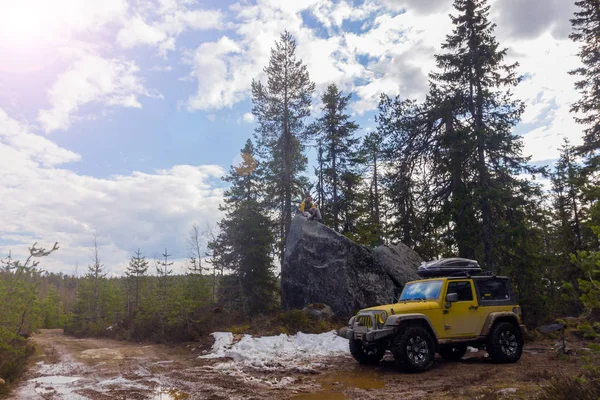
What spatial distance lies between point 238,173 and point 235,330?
62.5 ft

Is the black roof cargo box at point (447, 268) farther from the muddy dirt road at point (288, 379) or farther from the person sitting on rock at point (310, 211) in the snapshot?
the person sitting on rock at point (310, 211)

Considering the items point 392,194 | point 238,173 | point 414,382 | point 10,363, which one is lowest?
point 414,382

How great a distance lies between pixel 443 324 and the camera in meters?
9.86

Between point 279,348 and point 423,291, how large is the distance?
5.11 metres

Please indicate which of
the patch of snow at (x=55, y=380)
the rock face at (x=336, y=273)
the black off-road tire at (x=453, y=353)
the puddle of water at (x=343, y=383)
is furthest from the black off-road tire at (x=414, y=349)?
the patch of snow at (x=55, y=380)

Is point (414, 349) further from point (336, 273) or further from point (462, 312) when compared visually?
point (336, 273)

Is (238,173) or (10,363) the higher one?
(238,173)

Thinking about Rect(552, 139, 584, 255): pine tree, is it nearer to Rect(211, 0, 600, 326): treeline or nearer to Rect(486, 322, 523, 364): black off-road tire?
Rect(211, 0, 600, 326): treeline

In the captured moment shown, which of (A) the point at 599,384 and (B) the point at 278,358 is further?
(B) the point at 278,358

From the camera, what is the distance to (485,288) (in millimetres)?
10727

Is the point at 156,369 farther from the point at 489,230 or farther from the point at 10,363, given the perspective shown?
the point at 489,230

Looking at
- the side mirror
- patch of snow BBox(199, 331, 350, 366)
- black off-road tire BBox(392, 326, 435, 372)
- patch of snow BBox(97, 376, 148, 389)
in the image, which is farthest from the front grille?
patch of snow BBox(97, 376, 148, 389)

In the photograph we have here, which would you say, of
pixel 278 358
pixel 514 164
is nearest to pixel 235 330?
pixel 278 358

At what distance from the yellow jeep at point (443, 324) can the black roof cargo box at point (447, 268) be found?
0.30 metres
